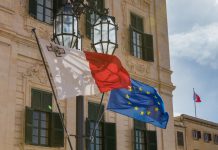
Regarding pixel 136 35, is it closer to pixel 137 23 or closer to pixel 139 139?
pixel 137 23

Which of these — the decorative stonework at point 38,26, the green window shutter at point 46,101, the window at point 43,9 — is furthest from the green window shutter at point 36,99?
the window at point 43,9

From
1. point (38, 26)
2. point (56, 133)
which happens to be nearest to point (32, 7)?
point (38, 26)

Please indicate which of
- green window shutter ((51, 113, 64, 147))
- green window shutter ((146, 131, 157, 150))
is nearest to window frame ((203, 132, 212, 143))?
green window shutter ((146, 131, 157, 150))

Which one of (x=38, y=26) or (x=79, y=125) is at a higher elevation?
(x=38, y=26)

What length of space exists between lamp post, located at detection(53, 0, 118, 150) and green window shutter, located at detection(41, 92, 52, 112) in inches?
178

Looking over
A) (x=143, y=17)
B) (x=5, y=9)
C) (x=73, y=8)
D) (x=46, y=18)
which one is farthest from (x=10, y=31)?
(x=143, y=17)

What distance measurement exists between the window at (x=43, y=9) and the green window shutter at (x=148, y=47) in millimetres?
4798

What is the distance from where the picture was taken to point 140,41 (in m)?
18.6

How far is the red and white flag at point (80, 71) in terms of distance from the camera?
892 cm

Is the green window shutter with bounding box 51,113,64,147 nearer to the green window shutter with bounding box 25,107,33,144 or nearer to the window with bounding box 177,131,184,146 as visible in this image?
the green window shutter with bounding box 25,107,33,144

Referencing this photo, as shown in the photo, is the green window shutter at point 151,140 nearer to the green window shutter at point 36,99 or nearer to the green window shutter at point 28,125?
the green window shutter at point 36,99

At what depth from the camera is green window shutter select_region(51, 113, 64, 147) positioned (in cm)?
1379

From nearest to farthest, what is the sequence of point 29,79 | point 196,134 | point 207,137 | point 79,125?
point 79,125
point 29,79
point 196,134
point 207,137

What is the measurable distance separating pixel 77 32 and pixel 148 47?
32.2 ft
